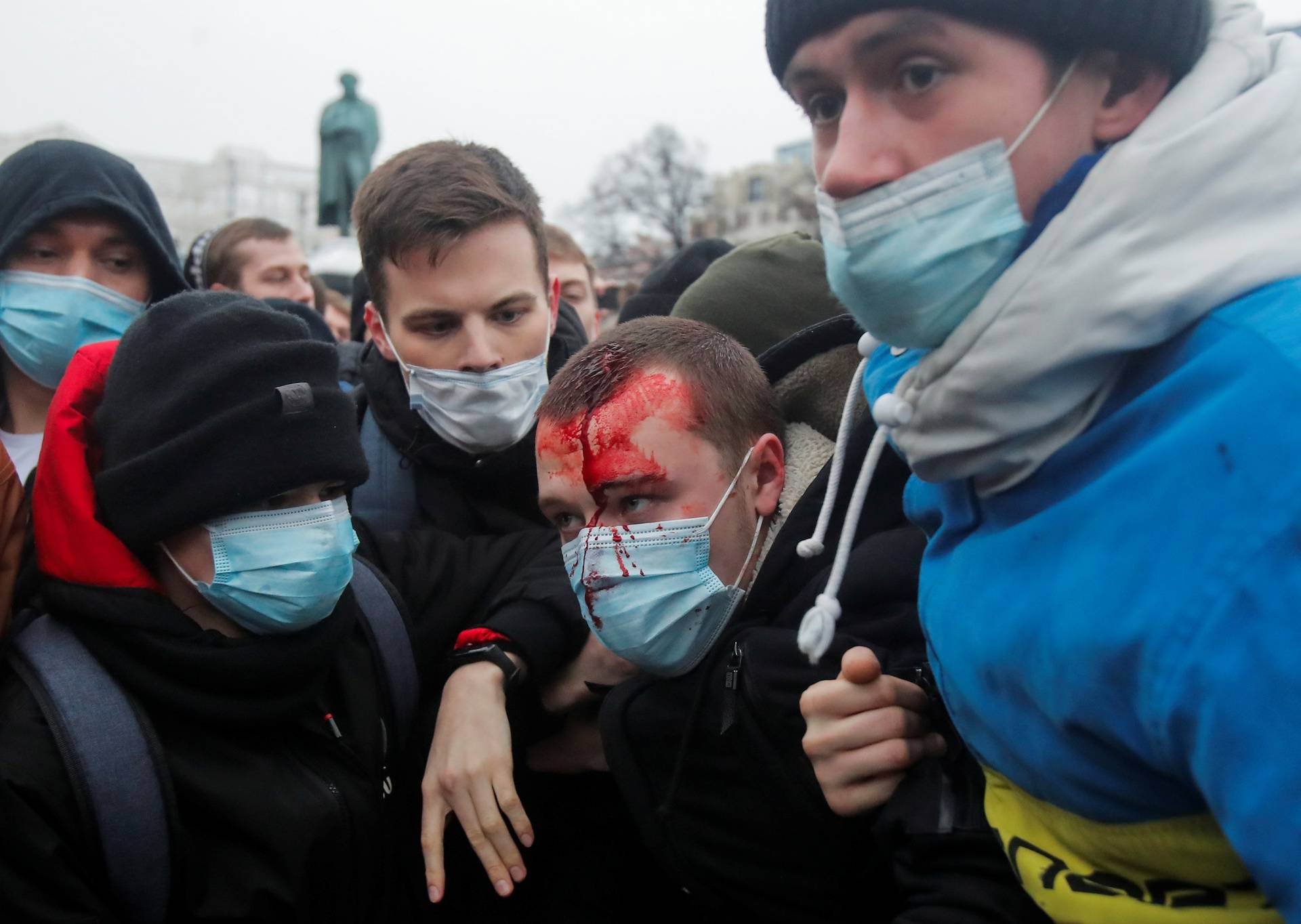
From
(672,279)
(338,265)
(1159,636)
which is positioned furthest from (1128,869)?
(338,265)

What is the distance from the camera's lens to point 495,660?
2178mm

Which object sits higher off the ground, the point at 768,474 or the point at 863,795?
the point at 768,474

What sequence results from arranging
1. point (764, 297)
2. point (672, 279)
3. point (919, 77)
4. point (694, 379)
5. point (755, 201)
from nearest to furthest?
point (919, 77)
point (694, 379)
point (764, 297)
point (672, 279)
point (755, 201)

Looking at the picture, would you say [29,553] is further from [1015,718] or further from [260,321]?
[1015,718]

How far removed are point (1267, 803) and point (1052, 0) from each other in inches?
34.7

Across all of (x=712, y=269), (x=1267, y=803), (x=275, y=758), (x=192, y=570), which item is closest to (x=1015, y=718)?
(x=1267, y=803)

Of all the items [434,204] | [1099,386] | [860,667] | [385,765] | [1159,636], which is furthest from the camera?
[434,204]

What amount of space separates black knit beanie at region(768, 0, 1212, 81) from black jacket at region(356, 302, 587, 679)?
5.12ft

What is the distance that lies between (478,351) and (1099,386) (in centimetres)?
192

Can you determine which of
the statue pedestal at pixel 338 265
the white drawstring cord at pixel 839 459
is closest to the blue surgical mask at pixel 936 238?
Answer: the white drawstring cord at pixel 839 459

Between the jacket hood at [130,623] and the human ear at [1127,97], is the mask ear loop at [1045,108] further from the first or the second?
the jacket hood at [130,623]

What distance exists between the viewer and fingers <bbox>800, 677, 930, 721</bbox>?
1499 millimetres

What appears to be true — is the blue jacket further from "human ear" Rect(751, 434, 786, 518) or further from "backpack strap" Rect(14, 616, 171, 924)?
"backpack strap" Rect(14, 616, 171, 924)

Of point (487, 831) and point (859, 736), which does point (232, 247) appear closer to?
point (487, 831)
